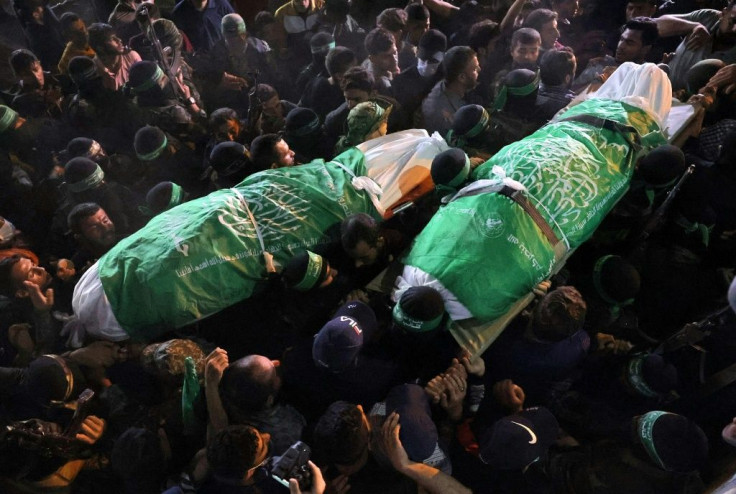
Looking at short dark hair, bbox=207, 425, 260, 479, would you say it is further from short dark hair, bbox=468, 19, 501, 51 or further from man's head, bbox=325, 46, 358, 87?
short dark hair, bbox=468, 19, 501, 51

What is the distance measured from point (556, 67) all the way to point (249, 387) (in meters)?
2.97

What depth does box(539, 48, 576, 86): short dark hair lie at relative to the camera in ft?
12.1

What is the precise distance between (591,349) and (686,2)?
4.04m

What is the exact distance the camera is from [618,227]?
3094mm

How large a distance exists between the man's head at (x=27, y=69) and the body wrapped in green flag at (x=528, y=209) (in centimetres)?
400

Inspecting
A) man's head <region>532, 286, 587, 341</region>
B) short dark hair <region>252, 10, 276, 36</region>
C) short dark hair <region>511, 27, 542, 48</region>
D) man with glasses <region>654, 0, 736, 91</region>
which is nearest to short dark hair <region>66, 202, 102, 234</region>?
man's head <region>532, 286, 587, 341</region>

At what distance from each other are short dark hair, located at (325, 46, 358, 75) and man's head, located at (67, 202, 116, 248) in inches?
80.4

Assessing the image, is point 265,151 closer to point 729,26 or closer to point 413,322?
point 413,322

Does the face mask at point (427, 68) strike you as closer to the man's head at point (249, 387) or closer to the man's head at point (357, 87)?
the man's head at point (357, 87)

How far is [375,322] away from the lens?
2.69 meters

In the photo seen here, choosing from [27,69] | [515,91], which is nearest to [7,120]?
[27,69]

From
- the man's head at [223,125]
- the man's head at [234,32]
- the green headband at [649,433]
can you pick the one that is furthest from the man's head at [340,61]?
the green headband at [649,433]

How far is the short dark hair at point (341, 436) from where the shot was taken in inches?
86.0

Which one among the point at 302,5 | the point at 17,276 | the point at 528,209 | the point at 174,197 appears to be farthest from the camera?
the point at 302,5
